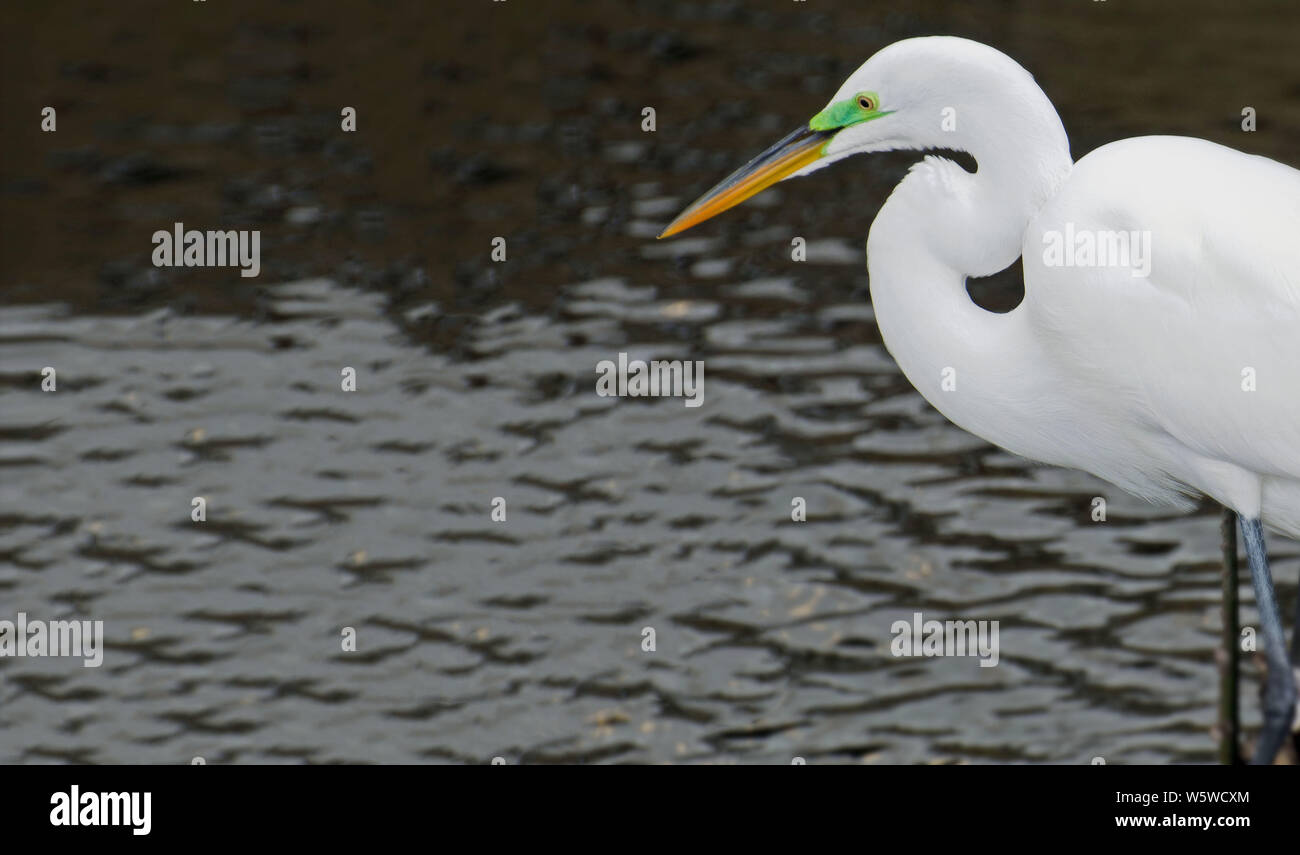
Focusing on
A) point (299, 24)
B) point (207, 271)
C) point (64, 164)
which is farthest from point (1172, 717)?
point (299, 24)

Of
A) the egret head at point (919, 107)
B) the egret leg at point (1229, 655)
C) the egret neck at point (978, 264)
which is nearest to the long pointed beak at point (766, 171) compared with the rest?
the egret head at point (919, 107)

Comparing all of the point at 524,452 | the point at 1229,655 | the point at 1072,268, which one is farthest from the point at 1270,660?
Result: the point at 524,452

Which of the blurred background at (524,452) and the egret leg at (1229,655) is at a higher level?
the blurred background at (524,452)

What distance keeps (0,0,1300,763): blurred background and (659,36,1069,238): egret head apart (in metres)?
4.10

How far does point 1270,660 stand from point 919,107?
247 centimetres

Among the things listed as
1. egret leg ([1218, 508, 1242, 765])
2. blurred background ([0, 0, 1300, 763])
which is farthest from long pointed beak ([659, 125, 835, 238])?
blurred background ([0, 0, 1300, 763])

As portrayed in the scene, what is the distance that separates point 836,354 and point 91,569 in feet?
16.1

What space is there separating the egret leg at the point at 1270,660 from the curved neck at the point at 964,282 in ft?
2.47

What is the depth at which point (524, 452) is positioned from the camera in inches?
475

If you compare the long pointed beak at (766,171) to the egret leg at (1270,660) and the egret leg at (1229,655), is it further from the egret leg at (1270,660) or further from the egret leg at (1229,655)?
the egret leg at (1229,655)

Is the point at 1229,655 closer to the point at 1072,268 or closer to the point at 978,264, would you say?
the point at 1072,268

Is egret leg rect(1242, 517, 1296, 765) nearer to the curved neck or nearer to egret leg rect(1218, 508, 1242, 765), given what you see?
egret leg rect(1218, 508, 1242, 765)

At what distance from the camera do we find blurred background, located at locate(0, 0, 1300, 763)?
10250 mm

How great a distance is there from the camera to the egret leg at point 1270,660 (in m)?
6.85
